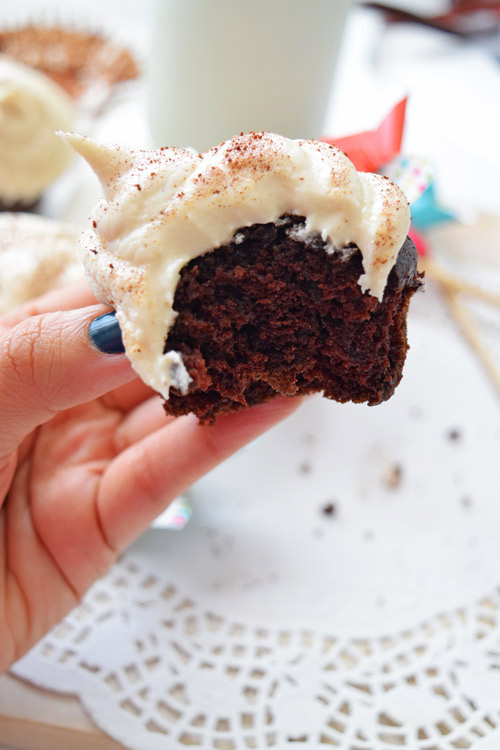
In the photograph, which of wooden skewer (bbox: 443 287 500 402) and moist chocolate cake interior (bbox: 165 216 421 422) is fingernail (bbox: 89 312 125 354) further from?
wooden skewer (bbox: 443 287 500 402)

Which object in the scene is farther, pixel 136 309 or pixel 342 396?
pixel 342 396

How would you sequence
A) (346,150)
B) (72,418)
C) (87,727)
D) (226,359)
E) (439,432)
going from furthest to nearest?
(439,432) → (72,418) → (346,150) → (87,727) → (226,359)

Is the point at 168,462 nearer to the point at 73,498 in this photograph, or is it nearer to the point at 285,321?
the point at 73,498

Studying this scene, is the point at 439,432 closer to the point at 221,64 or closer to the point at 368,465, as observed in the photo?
the point at 368,465

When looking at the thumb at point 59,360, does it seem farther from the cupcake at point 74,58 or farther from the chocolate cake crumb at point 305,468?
the cupcake at point 74,58

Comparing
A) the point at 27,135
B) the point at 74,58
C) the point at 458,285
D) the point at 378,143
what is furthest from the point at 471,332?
the point at 74,58

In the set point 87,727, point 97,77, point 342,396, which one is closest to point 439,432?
point 342,396
